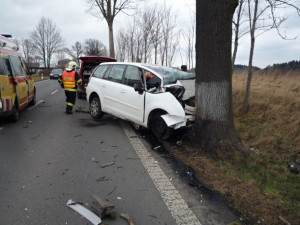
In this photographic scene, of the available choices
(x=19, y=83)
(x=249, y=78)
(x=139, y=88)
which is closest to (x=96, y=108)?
(x=139, y=88)

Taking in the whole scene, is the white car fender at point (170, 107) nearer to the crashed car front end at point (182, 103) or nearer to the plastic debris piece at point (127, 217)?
the crashed car front end at point (182, 103)

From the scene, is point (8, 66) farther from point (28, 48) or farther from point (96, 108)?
point (28, 48)

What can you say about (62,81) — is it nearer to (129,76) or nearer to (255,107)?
(129,76)

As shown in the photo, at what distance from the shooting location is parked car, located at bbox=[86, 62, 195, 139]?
4.87 metres

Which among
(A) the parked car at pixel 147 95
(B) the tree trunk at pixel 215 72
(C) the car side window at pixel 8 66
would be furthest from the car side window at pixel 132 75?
(C) the car side window at pixel 8 66

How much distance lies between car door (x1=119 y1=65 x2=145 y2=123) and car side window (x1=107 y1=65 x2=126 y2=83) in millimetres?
204

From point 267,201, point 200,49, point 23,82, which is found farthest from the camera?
point 23,82

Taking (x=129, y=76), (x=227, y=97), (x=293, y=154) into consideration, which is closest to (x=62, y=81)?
(x=129, y=76)

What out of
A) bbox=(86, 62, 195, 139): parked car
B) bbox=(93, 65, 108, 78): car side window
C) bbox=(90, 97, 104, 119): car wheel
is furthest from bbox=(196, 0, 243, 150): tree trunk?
bbox=(90, 97, 104, 119): car wheel

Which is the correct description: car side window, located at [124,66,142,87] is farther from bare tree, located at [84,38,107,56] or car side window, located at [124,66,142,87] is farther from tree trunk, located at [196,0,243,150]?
bare tree, located at [84,38,107,56]

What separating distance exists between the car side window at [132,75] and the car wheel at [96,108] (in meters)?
1.45

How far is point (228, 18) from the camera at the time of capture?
4133 mm

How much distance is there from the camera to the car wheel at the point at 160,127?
4.99 m

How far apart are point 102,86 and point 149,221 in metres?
4.79
